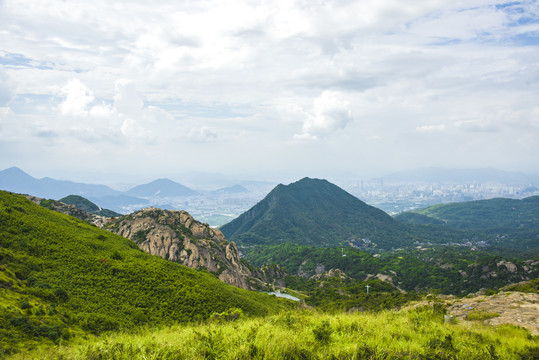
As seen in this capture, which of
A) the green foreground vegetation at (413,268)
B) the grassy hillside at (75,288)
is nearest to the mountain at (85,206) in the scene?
the green foreground vegetation at (413,268)

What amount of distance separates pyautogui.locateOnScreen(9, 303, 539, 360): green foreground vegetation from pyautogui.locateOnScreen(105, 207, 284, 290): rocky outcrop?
5097cm

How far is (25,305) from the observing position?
46.0 ft

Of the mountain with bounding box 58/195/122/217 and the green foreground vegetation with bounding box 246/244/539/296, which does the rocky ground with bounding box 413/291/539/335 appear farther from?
the mountain with bounding box 58/195/122/217

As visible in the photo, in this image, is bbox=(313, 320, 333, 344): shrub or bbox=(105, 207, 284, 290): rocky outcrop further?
bbox=(105, 207, 284, 290): rocky outcrop

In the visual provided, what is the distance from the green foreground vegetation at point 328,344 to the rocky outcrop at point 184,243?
50965 millimetres

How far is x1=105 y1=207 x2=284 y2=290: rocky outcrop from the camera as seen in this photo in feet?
190

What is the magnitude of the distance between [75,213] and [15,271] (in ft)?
229

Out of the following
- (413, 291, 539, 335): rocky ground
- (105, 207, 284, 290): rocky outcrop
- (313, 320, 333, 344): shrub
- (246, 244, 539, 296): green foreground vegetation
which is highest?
(313, 320, 333, 344): shrub

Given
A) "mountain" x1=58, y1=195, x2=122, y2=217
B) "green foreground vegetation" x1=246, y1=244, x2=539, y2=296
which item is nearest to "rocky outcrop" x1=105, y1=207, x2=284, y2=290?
"green foreground vegetation" x1=246, y1=244, x2=539, y2=296

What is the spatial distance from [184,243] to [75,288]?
1660 inches

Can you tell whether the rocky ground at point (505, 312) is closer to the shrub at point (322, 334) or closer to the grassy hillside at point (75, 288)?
the shrub at point (322, 334)

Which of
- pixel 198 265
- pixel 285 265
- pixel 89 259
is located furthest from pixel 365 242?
pixel 89 259

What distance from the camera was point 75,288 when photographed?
63.4ft

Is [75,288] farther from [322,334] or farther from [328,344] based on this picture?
[328,344]
